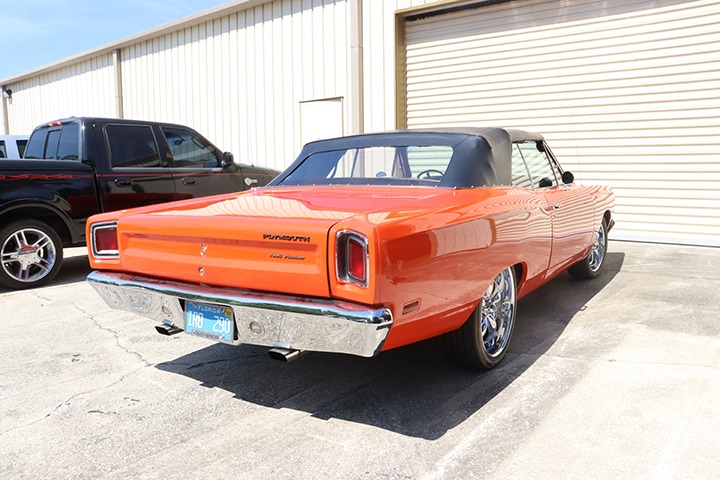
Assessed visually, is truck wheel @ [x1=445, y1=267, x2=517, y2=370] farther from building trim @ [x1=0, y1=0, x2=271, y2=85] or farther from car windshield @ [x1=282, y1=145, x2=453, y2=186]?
building trim @ [x1=0, y1=0, x2=271, y2=85]

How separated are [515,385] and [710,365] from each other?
1.24 meters

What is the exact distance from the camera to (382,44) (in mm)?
10672

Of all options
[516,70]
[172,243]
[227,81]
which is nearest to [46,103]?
[227,81]

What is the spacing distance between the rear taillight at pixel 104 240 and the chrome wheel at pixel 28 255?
3067mm

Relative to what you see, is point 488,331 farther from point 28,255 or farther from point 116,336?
point 28,255

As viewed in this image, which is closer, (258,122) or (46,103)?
(258,122)

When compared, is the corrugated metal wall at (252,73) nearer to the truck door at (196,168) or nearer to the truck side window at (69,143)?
the truck door at (196,168)

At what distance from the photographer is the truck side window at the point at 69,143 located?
21.6 ft

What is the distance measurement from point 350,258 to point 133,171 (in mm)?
5026

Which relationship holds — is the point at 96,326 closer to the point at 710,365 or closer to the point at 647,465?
the point at 647,465

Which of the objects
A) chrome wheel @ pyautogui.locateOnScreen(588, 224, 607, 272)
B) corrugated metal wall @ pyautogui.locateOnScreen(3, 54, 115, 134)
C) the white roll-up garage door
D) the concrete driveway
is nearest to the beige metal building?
the white roll-up garage door

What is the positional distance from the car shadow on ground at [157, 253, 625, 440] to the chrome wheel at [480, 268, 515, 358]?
15 cm

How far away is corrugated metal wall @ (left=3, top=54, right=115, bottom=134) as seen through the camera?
17203 mm

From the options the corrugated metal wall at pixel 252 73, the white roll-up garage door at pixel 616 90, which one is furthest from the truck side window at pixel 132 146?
the white roll-up garage door at pixel 616 90
